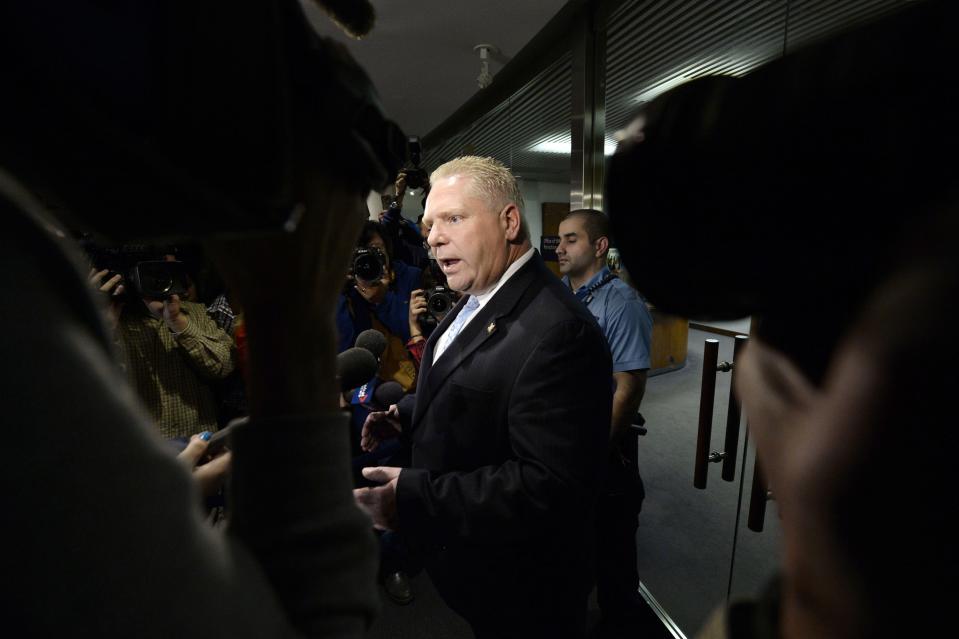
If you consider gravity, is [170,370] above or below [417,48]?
below

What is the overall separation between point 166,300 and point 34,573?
196 centimetres

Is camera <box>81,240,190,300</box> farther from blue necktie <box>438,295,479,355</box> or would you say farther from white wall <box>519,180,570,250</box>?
white wall <box>519,180,570,250</box>

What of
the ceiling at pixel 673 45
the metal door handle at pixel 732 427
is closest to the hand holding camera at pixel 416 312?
the metal door handle at pixel 732 427

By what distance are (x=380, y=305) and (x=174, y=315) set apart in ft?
2.92

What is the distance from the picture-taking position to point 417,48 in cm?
285

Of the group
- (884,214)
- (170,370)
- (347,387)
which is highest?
(884,214)

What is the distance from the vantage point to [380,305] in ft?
7.12

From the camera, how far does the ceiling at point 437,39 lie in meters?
2.37

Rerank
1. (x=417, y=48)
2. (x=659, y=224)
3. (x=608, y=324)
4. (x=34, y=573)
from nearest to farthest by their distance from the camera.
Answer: (x=34, y=573), (x=659, y=224), (x=608, y=324), (x=417, y=48)

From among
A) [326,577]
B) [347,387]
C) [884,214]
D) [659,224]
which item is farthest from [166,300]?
[884,214]

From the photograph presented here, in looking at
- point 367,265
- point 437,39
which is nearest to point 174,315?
point 367,265

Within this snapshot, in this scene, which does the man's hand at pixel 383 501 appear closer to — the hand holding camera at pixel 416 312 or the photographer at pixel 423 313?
the photographer at pixel 423 313

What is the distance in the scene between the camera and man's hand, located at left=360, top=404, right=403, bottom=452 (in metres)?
1.40

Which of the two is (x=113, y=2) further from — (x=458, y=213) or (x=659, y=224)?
(x=458, y=213)
